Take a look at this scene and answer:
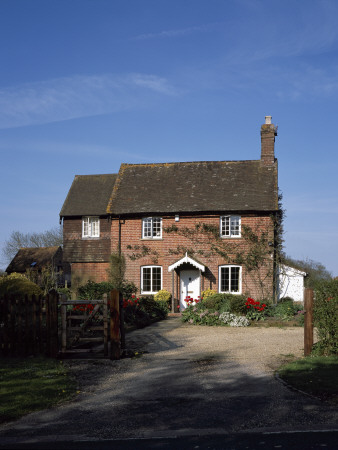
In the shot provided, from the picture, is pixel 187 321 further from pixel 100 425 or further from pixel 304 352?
pixel 100 425

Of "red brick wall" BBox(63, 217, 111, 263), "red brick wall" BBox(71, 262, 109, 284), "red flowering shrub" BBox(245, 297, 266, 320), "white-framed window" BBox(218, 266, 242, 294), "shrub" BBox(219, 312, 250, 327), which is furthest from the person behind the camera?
"red brick wall" BBox(63, 217, 111, 263)

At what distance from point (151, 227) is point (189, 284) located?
421 centimetres

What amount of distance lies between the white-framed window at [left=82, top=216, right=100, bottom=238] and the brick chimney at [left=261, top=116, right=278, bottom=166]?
11687mm

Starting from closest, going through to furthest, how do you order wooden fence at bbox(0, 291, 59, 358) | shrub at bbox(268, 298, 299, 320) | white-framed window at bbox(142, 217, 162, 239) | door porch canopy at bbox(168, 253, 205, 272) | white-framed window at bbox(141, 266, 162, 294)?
wooden fence at bbox(0, 291, 59, 358)
shrub at bbox(268, 298, 299, 320)
door porch canopy at bbox(168, 253, 205, 272)
white-framed window at bbox(141, 266, 162, 294)
white-framed window at bbox(142, 217, 162, 239)

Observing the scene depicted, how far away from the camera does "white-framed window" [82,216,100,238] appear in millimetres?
31719

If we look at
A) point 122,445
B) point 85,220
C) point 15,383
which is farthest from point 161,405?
point 85,220

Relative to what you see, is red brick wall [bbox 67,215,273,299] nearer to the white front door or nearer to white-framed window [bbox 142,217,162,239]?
white-framed window [bbox 142,217,162,239]

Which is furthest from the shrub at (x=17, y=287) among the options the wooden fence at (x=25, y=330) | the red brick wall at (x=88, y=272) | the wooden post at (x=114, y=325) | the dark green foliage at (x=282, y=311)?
the red brick wall at (x=88, y=272)

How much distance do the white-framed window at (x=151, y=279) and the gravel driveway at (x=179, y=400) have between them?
15.2 metres

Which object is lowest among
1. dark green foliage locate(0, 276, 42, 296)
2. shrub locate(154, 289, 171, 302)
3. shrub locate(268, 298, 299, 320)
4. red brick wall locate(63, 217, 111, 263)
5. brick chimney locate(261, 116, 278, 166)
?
shrub locate(268, 298, 299, 320)

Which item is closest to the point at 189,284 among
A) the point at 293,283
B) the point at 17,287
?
the point at 293,283

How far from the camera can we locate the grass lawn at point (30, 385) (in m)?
7.40

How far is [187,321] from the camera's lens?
2109cm

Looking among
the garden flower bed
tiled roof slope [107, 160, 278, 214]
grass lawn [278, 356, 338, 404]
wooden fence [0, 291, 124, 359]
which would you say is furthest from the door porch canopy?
grass lawn [278, 356, 338, 404]
